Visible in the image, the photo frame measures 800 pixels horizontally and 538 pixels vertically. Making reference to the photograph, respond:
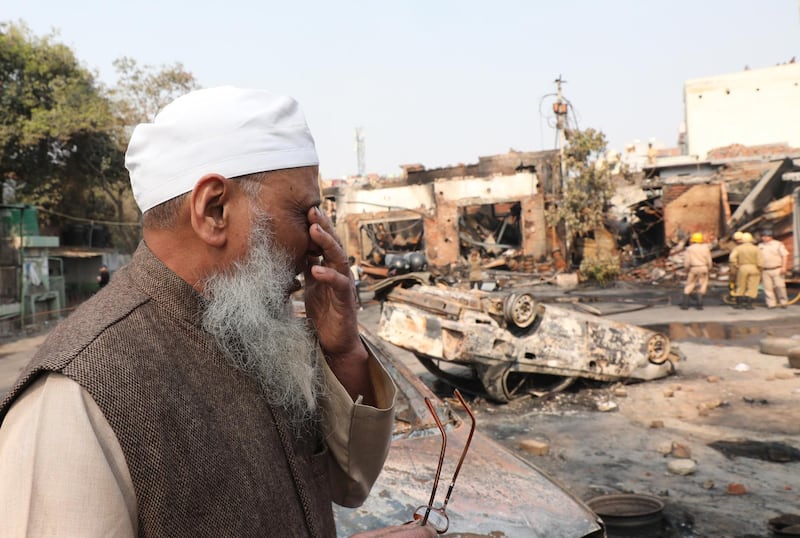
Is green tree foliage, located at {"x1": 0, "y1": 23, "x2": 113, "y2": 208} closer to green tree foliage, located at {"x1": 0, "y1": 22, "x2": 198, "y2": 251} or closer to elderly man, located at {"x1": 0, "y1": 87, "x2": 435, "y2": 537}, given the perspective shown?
green tree foliage, located at {"x1": 0, "y1": 22, "x2": 198, "y2": 251}

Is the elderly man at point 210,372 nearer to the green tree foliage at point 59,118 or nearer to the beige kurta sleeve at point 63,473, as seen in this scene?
the beige kurta sleeve at point 63,473

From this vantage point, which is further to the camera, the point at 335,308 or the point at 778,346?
the point at 778,346

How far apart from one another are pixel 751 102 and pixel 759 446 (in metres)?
36.3

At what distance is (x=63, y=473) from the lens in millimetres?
1024

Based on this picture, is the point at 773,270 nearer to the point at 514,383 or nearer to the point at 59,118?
the point at 514,383

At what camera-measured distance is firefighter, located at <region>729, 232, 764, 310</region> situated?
15898 millimetres

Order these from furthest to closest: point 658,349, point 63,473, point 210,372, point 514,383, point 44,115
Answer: point 44,115
point 658,349
point 514,383
point 210,372
point 63,473

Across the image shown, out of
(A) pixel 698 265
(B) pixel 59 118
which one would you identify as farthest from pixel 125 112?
(A) pixel 698 265

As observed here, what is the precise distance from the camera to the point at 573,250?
102 ft

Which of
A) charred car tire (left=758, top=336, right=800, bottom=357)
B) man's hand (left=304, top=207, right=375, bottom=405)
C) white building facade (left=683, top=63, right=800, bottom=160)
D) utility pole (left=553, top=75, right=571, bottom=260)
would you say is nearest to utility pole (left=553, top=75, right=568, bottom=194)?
utility pole (left=553, top=75, right=571, bottom=260)

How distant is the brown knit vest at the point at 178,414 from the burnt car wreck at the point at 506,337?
653cm

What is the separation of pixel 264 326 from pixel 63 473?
22.5 inches

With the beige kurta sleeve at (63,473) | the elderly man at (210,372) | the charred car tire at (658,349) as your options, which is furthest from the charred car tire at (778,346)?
the beige kurta sleeve at (63,473)

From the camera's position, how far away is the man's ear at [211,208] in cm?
139
